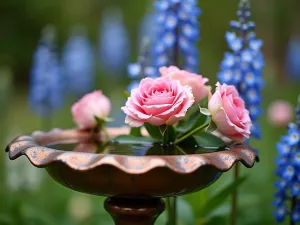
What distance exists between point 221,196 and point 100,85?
17.9ft

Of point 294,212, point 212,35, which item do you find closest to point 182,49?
point 294,212

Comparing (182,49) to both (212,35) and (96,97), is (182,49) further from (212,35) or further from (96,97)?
(212,35)

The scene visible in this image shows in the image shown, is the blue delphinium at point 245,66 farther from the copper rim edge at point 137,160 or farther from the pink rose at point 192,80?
the copper rim edge at point 137,160

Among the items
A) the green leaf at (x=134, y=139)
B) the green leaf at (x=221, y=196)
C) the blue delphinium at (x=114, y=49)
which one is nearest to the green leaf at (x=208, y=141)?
the green leaf at (x=134, y=139)

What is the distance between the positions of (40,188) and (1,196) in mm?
668

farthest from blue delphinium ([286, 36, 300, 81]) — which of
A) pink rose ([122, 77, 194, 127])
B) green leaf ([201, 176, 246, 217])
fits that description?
pink rose ([122, 77, 194, 127])

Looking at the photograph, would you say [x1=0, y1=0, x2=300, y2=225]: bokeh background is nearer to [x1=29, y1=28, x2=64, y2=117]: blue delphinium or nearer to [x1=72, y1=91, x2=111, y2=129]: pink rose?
[x1=29, y1=28, x2=64, y2=117]: blue delphinium

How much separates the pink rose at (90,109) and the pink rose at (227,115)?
1.49ft

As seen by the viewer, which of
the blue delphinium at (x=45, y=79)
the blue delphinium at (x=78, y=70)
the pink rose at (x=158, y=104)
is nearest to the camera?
the pink rose at (x=158, y=104)

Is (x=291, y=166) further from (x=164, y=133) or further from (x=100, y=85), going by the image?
(x=100, y=85)

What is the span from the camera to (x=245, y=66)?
2355mm

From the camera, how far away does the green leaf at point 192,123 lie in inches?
74.0

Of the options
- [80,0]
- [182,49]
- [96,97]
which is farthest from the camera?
[80,0]

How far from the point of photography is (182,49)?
2.57m
